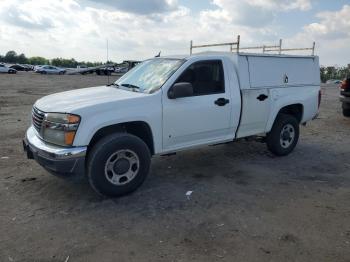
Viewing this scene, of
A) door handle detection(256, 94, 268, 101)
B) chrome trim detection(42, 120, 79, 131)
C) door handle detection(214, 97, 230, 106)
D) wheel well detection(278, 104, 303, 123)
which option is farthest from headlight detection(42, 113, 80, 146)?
wheel well detection(278, 104, 303, 123)

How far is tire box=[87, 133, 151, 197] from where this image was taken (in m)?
4.64

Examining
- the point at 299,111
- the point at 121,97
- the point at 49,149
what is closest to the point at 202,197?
the point at 121,97

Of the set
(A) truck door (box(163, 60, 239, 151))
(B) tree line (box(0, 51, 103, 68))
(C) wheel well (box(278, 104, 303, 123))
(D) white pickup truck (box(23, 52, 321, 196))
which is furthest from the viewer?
(B) tree line (box(0, 51, 103, 68))

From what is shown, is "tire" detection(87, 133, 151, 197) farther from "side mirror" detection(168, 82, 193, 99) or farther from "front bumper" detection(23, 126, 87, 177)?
"side mirror" detection(168, 82, 193, 99)

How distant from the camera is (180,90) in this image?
5117 millimetres

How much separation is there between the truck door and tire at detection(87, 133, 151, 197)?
20.5 inches

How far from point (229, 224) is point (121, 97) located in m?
2.13

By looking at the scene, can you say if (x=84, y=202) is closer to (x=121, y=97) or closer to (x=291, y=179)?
(x=121, y=97)

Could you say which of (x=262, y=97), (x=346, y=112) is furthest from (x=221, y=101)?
(x=346, y=112)

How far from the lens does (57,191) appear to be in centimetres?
512

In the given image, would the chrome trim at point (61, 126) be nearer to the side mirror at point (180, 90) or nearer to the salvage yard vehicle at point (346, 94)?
the side mirror at point (180, 90)

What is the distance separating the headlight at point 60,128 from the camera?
4.47m

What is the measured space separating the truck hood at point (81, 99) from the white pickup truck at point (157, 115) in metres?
0.01

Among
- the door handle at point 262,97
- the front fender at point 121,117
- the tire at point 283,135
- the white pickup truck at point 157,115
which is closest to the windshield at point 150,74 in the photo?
the white pickup truck at point 157,115
